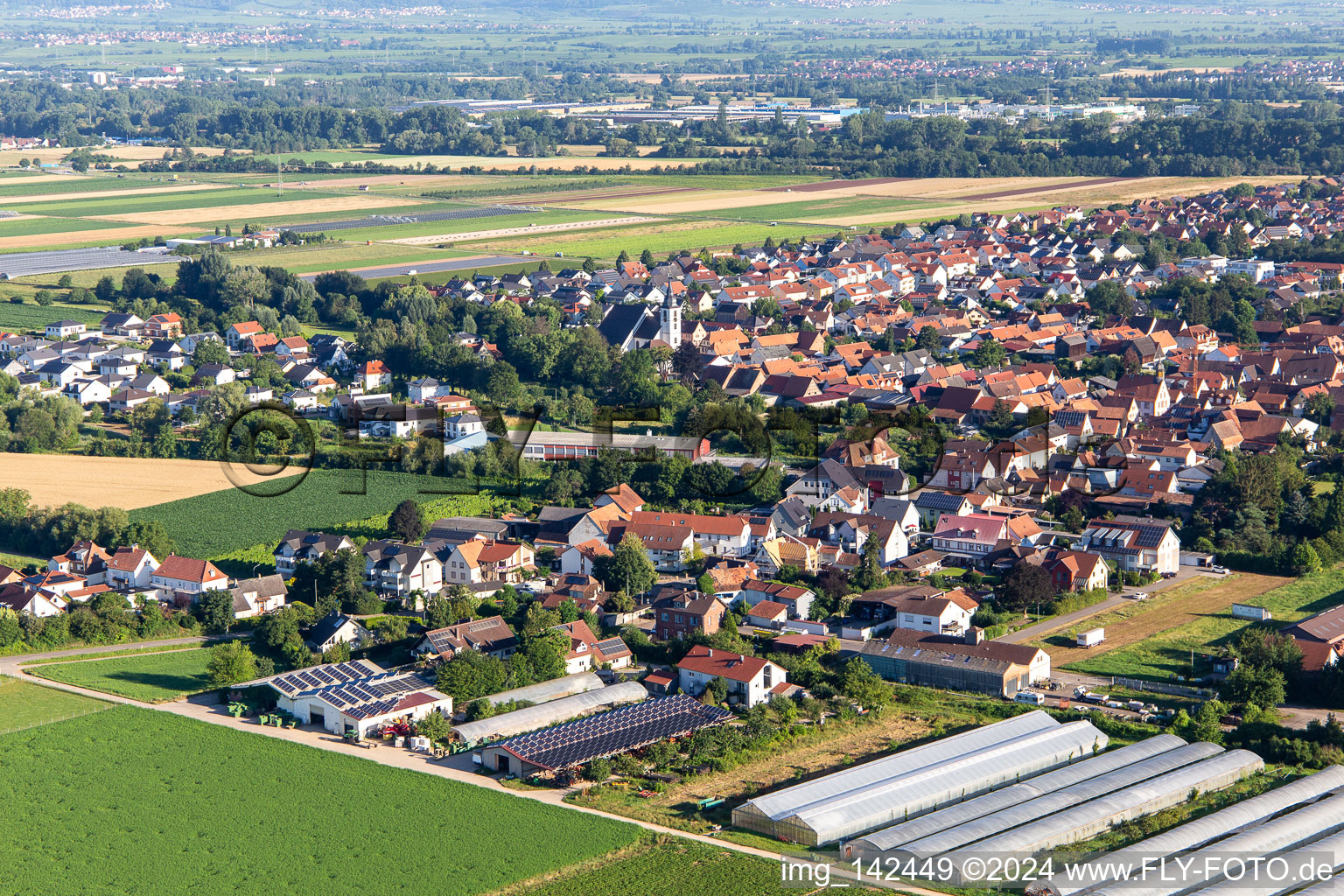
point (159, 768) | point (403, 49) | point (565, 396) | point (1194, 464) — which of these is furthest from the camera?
point (403, 49)

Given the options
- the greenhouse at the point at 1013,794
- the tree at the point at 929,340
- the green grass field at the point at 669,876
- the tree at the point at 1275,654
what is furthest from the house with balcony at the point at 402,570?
the tree at the point at 929,340

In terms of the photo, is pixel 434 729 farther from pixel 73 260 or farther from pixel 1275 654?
pixel 73 260

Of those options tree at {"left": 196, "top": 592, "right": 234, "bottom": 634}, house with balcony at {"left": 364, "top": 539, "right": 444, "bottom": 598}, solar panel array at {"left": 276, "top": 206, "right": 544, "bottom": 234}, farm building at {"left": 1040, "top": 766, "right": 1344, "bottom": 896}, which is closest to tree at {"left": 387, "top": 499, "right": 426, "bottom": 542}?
house with balcony at {"left": 364, "top": 539, "right": 444, "bottom": 598}

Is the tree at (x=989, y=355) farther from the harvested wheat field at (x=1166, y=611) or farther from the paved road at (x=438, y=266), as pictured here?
the paved road at (x=438, y=266)

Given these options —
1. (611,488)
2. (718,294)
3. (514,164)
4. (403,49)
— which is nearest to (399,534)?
(611,488)

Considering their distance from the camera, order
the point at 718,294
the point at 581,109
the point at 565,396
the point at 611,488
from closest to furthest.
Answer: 1. the point at 611,488
2. the point at 565,396
3. the point at 718,294
4. the point at 581,109

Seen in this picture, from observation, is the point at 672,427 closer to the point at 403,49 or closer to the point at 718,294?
the point at 718,294
